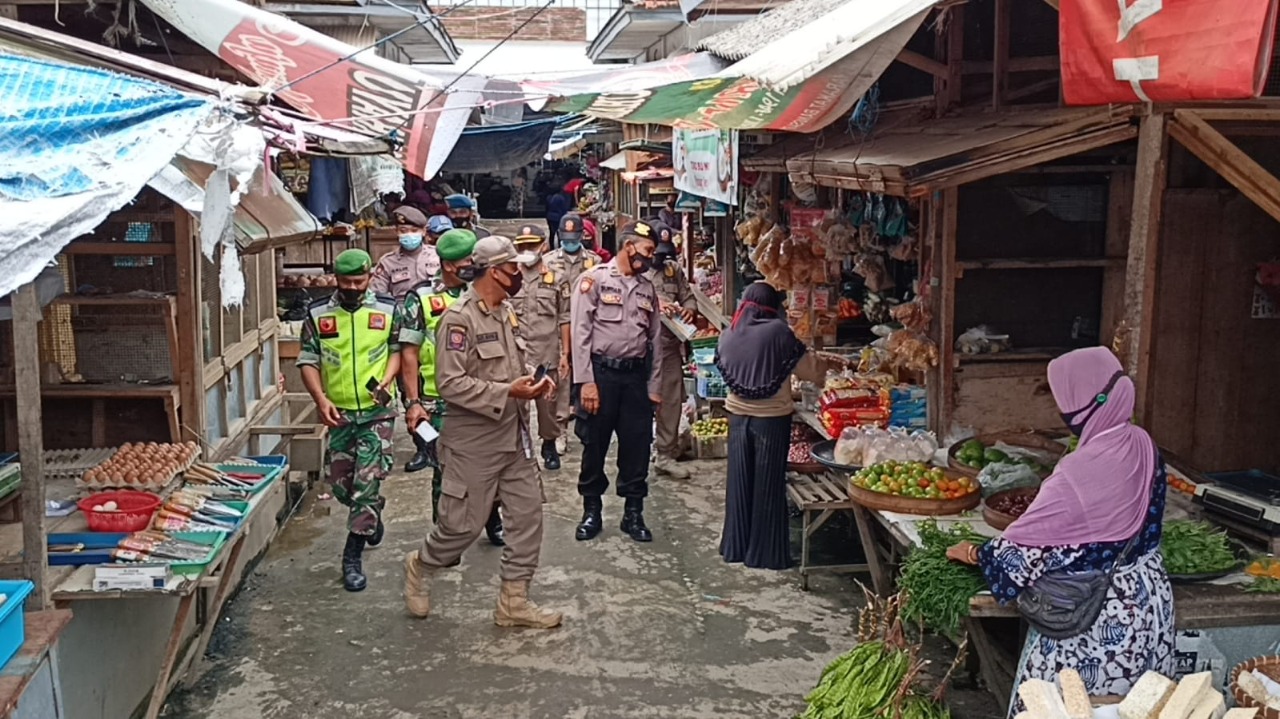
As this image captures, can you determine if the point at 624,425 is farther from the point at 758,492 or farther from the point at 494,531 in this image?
the point at 758,492

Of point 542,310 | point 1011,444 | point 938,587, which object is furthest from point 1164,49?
point 542,310

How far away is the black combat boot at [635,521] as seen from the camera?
7.95 m

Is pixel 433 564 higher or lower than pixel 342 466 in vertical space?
lower

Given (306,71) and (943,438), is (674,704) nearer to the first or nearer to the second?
(943,438)

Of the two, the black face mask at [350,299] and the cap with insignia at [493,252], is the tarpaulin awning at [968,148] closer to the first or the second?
the cap with insignia at [493,252]

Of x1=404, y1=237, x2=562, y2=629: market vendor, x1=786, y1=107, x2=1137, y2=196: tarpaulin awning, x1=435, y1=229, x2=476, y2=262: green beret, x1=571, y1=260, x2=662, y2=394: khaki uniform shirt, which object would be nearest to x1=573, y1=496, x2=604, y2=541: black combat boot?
x1=571, y1=260, x2=662, y2=394: khaki uniform shirt

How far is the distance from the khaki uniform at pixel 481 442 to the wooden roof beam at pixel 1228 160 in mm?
3484

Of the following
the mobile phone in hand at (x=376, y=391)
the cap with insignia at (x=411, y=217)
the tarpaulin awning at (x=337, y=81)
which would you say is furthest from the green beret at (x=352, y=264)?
the cap with insignia at (x=411, y=217)

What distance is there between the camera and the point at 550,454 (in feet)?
32.9

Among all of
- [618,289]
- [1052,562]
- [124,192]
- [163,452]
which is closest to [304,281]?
[618,289]

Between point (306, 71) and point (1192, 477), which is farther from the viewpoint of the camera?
point (1192, 477)

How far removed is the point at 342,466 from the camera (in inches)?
274

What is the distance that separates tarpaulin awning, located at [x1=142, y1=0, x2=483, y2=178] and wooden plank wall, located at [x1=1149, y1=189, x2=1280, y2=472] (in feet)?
12.0

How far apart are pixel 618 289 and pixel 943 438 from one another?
2514 mm
